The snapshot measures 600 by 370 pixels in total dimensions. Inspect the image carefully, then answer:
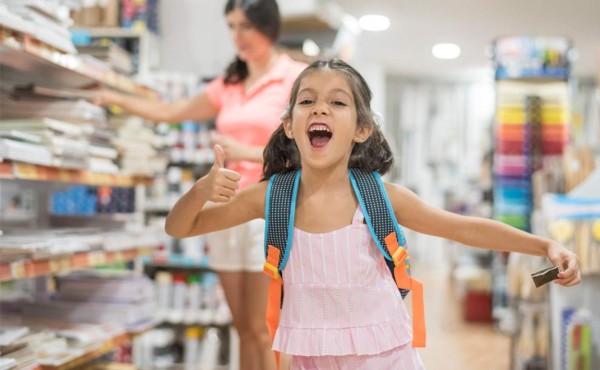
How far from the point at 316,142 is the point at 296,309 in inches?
14.3

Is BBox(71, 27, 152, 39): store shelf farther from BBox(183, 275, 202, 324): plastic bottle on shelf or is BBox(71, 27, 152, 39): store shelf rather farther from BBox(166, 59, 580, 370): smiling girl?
BBox(166, 59, 580, 370): smiling girl

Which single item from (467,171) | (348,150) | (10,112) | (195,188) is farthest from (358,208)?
(467,171)

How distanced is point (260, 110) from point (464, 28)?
2.92 meters

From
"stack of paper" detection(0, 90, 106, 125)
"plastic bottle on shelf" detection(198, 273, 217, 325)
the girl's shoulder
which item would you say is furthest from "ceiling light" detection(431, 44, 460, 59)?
the girl's shoulder

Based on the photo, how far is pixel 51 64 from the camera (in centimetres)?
205

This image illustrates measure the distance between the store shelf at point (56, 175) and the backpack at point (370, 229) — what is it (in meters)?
0.74

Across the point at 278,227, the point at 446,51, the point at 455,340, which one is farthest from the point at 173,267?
the point at 446,51

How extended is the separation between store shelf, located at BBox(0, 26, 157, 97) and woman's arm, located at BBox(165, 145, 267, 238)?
2.27ft

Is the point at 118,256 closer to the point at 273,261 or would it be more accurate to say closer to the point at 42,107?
the point at 42,107

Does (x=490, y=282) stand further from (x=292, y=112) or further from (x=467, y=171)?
(x=292, y=112)

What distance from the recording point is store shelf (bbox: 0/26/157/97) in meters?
1.75

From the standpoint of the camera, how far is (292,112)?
1435mm

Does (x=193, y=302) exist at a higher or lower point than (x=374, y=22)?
lower

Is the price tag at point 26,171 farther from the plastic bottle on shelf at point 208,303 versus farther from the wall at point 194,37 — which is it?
the wall at point 194,37
